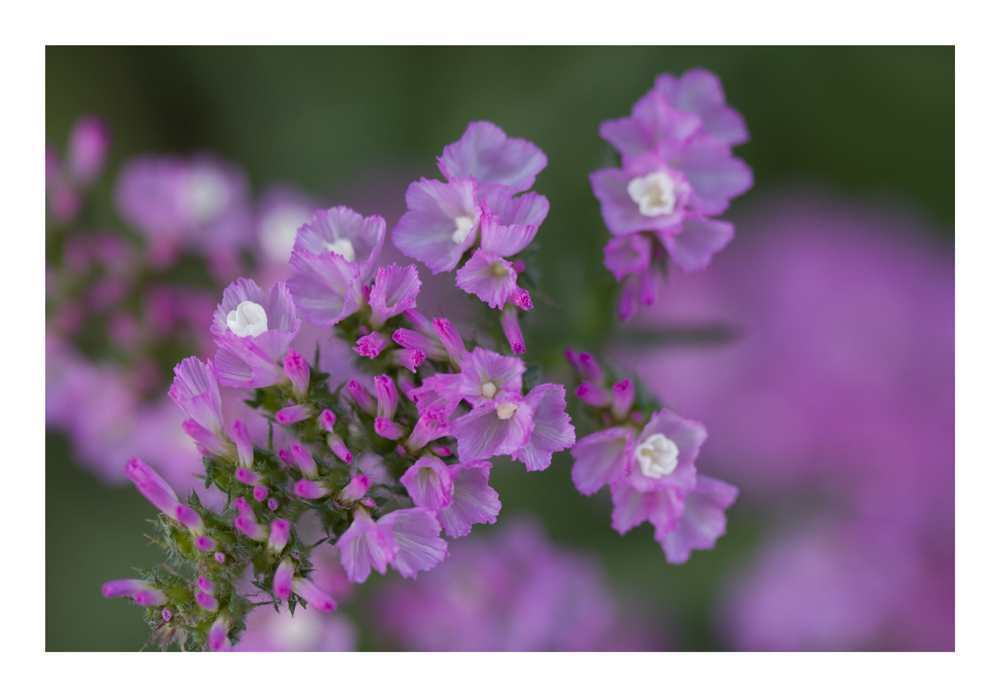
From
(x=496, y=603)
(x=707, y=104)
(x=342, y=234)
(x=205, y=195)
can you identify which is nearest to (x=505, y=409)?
(x=342, y=234)

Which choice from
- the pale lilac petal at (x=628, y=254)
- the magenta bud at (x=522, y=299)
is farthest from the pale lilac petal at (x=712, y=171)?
the magenta bud at (x=522, y=299)

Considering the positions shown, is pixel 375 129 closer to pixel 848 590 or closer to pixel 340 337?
pixel 340 337

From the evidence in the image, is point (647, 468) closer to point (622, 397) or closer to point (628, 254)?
point (622, 397)

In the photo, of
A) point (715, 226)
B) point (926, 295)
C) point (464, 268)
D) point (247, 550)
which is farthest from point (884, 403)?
point (247, 550)

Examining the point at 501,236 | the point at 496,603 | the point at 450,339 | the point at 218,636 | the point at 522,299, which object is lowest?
the point at 496,603

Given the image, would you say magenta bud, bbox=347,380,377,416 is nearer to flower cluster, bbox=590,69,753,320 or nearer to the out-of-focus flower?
flower cluster, bbox=590,69,753,320

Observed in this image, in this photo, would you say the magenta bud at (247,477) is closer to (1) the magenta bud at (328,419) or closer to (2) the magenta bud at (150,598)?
(1) the magenta bud at (328,419)
